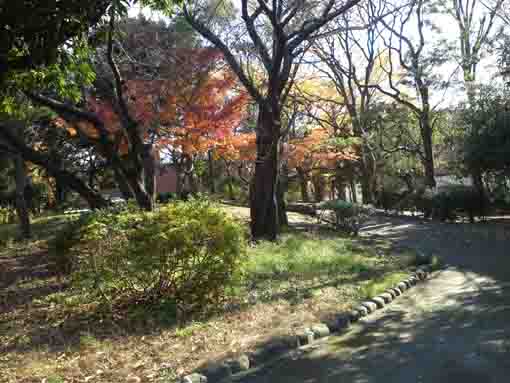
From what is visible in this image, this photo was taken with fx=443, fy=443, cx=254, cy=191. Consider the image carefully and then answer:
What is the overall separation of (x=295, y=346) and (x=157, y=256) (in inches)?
79.9

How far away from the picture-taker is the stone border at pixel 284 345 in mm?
4141

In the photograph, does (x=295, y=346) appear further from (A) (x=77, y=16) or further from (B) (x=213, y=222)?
(A) (x=77, y=16)

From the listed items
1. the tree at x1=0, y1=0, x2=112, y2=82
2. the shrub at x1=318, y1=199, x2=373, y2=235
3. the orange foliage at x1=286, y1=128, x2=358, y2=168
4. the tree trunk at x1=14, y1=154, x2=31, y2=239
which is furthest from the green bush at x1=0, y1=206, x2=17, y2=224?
the tree at x1=0, y1=0, x2=112, y2=82

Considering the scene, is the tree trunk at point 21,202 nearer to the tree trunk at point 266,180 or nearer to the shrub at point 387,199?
the tree trunk at point 266,180

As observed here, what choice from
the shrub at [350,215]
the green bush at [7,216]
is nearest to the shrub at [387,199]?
the shrub at [350,215]

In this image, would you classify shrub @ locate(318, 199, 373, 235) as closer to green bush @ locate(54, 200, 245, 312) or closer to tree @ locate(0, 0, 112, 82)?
green bush @ locate(54, 200, 245, 312)

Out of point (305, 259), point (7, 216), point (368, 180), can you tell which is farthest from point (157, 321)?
point (368, 180)

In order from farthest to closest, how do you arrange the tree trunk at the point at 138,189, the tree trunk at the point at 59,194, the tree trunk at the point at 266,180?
the tree trunk at the point at 59,194, the tree trunk at the point at 266,180, the tree trunk at the point at 138,189

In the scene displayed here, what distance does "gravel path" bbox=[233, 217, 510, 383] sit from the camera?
3.99 metres

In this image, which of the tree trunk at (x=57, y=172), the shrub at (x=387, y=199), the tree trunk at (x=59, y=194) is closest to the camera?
the tree trunk at (x=57, y=172)

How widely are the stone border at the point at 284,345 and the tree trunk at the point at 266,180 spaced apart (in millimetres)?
5078

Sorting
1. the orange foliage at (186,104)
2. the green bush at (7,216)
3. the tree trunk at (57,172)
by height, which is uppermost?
the orange foliage at (186,104)

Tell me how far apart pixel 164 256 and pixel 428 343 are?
323 cm

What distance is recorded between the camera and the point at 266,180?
11680 millimetres
